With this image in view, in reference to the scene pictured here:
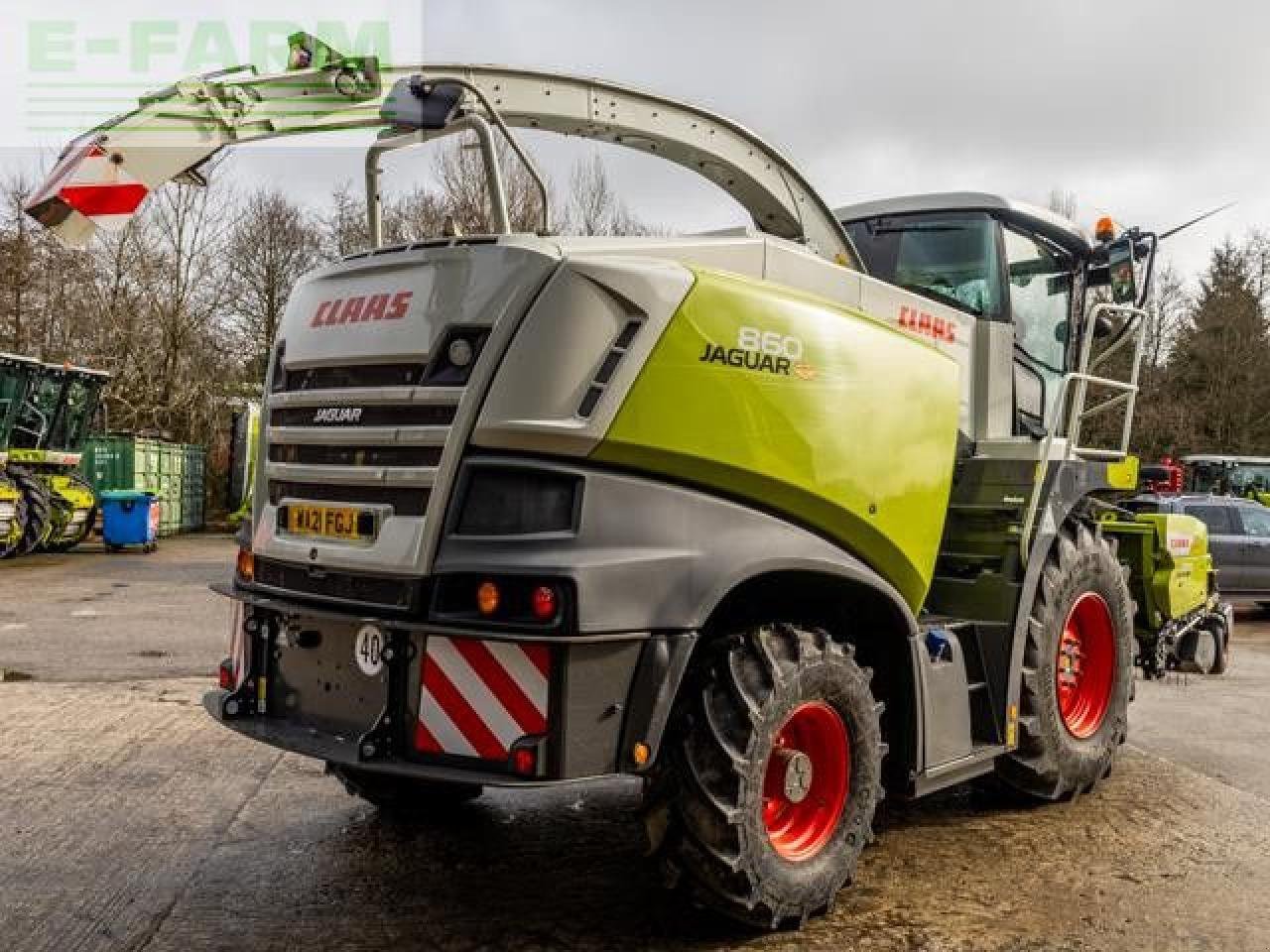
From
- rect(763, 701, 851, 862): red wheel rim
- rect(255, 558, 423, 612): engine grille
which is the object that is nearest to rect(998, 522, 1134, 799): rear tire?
rect(763, 701, 851, 862): red wheel rim

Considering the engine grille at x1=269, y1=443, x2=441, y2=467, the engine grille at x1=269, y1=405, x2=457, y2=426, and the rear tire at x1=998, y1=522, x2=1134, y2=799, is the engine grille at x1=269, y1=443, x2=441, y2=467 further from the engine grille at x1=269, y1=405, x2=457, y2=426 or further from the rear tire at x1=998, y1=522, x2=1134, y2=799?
the rear tire at x1=998, y1=522, x2=1134, y2=799

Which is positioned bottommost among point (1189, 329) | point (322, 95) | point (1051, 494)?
point (1051, 494)

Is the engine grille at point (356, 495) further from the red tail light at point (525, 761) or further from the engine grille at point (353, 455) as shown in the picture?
the red tail light at point (525, 761)

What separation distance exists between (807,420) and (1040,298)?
2.55m

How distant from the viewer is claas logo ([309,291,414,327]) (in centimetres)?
364

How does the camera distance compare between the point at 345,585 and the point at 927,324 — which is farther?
the point at 927,324

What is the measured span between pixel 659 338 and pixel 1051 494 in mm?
2525

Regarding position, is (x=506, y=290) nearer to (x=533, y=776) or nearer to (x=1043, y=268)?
(x=533, y=776)

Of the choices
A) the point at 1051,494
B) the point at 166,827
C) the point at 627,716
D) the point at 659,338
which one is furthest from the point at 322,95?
the point at 1051,494

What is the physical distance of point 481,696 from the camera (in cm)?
326

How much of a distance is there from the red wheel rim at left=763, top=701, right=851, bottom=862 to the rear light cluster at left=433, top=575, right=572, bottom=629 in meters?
0.98

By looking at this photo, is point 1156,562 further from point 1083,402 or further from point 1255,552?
point 1255,552

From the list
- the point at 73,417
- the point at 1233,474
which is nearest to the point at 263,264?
the point at 73,417

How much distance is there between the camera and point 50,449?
19562 millimetres
